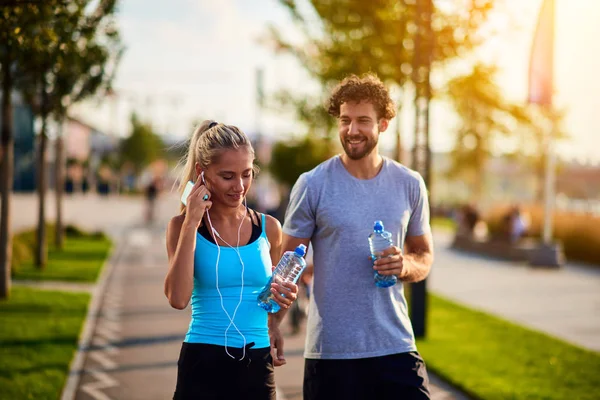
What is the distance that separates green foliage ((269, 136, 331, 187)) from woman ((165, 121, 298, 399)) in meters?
32.4

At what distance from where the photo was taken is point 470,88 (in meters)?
15.7

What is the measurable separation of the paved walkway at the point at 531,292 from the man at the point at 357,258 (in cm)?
672

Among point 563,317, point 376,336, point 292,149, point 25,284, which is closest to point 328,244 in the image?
point 376,336

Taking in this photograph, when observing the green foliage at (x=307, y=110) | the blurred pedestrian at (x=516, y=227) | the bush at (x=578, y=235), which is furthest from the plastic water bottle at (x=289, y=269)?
the blurred pedestrian at (x=516, y=227)

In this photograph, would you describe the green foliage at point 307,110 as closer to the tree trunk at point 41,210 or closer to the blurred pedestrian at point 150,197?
the tree trunk at point 41,210

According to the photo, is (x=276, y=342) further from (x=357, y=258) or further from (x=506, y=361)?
(x=506, y=361)

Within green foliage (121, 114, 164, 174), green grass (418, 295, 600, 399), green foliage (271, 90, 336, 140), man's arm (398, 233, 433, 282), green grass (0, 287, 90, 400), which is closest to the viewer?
man's arm (398, 233, 433, 282)

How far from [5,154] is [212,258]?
30.1 ft

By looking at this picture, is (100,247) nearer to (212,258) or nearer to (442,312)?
(442,312)

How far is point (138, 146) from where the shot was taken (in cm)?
7812

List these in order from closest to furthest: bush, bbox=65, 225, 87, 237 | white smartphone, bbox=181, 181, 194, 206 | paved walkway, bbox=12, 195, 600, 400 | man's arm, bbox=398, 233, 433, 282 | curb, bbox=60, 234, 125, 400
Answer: white smartphone, bbox=181, 181, 194, 206 → man's arm, bbox=398, 233, 433, 282 → curb, bbox=60, 234, 125, 400 → paved walkway, bbox=12, 195, 600, 400 → bush, bbox=65, 225, 87, 237

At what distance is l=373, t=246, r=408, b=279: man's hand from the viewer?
11.0ft

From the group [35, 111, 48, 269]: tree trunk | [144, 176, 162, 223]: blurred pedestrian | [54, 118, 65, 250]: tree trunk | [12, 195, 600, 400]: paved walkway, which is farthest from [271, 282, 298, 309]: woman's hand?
[144, 176, 162, 223]: blurred pedestrian

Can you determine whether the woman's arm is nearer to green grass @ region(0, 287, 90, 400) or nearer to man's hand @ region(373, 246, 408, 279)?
man's hand @ region(373, 246, 408, 279)
